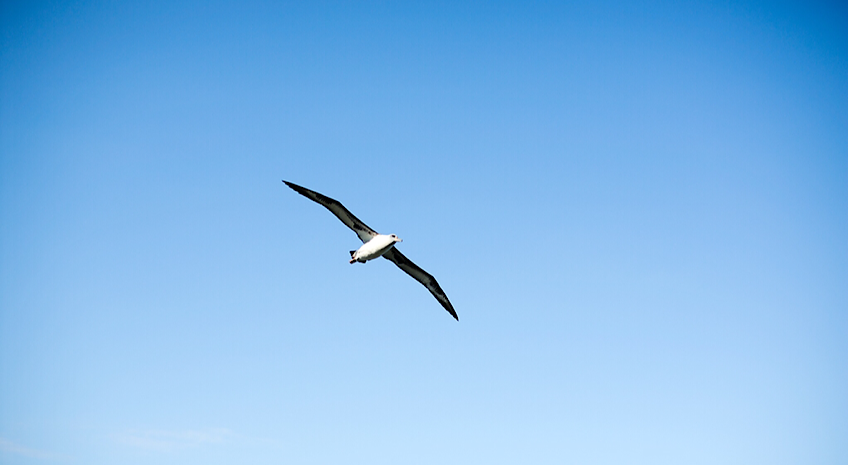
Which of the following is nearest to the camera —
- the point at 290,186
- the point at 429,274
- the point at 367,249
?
the point at 290,186

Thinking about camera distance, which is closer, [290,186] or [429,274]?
[290,186]

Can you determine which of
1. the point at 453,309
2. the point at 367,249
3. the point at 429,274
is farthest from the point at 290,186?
the point at 453,309

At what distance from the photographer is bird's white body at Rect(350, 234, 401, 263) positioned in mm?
50125

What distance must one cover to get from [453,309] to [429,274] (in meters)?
4.78

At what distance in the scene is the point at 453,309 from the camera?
60875 mm

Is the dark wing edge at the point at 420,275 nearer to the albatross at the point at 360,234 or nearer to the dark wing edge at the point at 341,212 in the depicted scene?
the albatross at the point at 360,234

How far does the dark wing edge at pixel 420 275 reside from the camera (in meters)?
55.9

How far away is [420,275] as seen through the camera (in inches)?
2307

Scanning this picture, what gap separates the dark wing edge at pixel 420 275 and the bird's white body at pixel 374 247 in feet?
11.3

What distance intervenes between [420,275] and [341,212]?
38.3ft

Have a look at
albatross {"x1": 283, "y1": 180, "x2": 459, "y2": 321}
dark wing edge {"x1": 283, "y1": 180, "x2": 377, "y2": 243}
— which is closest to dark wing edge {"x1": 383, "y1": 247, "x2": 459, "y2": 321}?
albatross {"x1": 283, "y1": 180, "x2": 459, "y2": 321}

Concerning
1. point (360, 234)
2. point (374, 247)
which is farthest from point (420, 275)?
point (374, 247)

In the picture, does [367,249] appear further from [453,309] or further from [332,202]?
[453,309]

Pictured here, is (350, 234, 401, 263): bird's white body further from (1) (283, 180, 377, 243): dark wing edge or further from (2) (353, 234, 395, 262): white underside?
(1) (283, 180, 377, 243): dark wing edge
